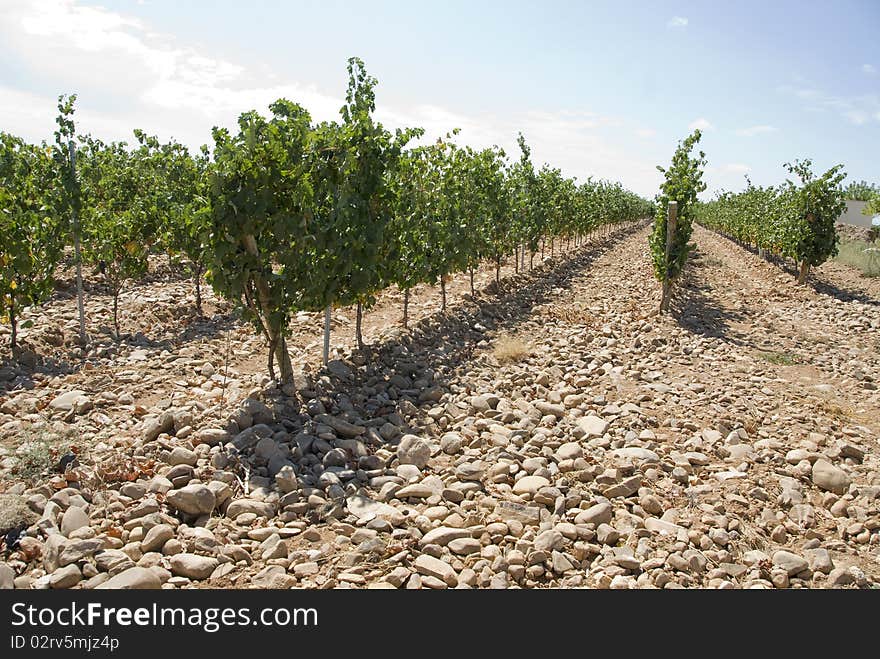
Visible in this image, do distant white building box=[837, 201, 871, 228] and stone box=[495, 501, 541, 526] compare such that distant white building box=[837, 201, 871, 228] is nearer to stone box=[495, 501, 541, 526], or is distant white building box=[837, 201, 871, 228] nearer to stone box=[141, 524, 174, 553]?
stone box=[495, 501, 541, 526]

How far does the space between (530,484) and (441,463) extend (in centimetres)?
112

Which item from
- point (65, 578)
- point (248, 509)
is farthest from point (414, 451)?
point (65, 578)

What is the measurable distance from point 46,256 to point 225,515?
7.59 meters

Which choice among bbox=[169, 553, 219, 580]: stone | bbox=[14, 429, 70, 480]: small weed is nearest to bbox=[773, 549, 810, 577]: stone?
bbox=[169, 553, 219, 580]: stone

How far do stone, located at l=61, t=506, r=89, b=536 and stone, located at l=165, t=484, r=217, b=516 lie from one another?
63cm

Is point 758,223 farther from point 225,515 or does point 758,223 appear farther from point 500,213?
point 225,515

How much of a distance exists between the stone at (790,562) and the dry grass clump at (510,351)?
5916 millimetres

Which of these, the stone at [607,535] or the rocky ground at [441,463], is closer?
the rocky ground at [441,463]

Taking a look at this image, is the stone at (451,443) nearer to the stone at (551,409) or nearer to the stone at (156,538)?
the stone at (551,409)

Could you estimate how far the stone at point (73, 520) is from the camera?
14.6 ft

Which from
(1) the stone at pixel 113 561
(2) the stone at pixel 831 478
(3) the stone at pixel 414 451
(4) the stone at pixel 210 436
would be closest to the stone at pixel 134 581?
(1) the stone at pixel 113 561

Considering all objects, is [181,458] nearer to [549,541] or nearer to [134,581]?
[134,581]

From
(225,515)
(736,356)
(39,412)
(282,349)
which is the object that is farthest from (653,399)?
(39,412)

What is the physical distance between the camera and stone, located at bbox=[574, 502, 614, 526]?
4883 millimetres
